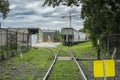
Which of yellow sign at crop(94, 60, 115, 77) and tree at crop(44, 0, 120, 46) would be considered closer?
yellow sign at crop(94, 60, 115, 77)

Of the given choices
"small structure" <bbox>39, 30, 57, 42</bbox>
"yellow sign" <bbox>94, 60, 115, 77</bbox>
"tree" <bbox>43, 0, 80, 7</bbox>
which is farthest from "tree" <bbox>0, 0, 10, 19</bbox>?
"small structure" <bbox>39, 30, 57, 42</bbox>

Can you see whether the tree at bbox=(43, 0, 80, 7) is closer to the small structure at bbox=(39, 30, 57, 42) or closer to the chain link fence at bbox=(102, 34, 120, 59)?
the chain link fence at bbox=(102, 34, 120, 59)

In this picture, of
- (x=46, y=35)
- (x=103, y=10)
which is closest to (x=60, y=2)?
(x=103, y=10)

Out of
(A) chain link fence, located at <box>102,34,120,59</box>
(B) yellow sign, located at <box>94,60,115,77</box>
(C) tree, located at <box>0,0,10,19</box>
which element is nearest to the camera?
(B) yellow sign, located at <box>94,60,115,77</box>

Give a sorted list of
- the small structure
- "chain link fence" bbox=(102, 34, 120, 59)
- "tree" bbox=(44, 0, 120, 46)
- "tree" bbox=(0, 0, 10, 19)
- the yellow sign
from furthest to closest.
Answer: the small structure < "tree" bbox=(0, 0, 10, 19) < "tree" bbox=(44, 0, 120, 46) < "chain link fence" bbox=(102, 34, 120, 59) < the yellow sign

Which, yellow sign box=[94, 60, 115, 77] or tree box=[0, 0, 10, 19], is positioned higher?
tree box=[0, 0, 10, 19]

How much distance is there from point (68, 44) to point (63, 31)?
2680 millimetres

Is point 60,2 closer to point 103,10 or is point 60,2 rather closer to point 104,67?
point 103,10

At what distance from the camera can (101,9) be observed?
37.3 m

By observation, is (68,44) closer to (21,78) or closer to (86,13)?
(86,13)

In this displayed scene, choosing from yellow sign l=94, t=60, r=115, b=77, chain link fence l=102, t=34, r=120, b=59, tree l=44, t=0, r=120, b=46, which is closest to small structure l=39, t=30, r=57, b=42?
tree l=44, t=0, r=120, b=46

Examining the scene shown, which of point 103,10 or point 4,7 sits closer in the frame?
point 103,10

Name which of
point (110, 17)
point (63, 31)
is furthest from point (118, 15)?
point (63, 31)

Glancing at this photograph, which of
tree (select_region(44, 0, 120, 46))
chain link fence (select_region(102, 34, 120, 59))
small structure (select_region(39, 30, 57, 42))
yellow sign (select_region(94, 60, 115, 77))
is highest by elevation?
tree (select_region(44, 0, 120, 46))
